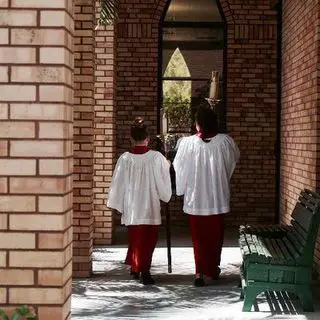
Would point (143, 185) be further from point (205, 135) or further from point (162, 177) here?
point (205, 135)

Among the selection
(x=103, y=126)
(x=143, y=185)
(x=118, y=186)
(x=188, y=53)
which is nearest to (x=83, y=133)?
(x=118, y=186)

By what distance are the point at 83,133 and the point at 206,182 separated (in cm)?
129

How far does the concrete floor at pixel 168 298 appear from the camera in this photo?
20.4 feet

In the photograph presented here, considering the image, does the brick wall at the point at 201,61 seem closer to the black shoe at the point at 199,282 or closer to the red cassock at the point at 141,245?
the red cassock at the point at 141,245

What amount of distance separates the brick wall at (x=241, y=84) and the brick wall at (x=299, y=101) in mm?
952

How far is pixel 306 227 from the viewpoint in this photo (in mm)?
6320

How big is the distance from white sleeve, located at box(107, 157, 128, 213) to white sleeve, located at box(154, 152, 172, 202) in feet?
1.03

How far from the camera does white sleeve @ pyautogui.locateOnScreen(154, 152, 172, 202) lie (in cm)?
790

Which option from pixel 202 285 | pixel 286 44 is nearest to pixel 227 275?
pixel 202 285

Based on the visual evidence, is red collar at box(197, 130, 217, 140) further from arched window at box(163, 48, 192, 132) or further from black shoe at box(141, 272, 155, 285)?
arched window at box(163, 48, 192, 132)

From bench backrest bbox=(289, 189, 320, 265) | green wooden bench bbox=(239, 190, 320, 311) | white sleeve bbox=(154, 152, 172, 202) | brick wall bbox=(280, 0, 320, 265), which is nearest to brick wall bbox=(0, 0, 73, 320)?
green wooden bench bbox=(239, 190, 320, 311)

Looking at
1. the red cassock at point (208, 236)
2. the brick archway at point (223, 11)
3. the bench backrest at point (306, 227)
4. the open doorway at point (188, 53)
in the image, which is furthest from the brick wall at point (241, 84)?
the bench backrest at point (306, 227)

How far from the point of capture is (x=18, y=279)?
11.4 feet

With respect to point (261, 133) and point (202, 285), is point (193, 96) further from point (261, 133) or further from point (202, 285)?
point (202, 285)
